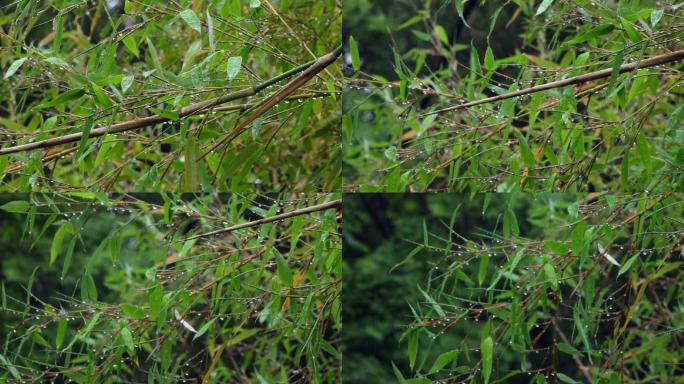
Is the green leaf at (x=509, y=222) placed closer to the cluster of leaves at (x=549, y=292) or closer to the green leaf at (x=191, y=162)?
the cluster of leaves at (x=549, y=292)

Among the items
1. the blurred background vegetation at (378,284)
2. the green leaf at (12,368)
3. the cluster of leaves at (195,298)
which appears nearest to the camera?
the cluster of leaves at (195,298)

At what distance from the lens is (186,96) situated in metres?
1.35

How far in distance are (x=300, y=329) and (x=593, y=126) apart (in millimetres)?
650

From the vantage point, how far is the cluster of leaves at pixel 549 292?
1468 mm

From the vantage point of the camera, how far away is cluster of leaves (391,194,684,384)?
1.47 m

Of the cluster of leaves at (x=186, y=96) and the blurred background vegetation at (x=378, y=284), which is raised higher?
the cluster of leaves at (x=186, y=96)

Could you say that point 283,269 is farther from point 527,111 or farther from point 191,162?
point 527,111

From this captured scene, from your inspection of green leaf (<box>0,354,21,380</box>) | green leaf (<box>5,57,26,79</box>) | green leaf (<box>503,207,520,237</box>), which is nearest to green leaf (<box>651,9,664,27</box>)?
green leaf (<box>503,207,520,237</box>)

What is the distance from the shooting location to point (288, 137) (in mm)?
1822

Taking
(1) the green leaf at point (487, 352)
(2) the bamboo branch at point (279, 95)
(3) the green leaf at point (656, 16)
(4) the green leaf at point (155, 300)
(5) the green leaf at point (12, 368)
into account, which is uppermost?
(3) the green leaf at point (656, 16)

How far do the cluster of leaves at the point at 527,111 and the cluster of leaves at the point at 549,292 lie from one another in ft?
0.28

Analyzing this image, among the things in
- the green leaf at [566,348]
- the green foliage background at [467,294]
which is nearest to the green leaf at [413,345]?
the green foliage background at [467,294]

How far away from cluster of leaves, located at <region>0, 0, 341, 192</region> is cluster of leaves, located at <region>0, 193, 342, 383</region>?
3.0 inches

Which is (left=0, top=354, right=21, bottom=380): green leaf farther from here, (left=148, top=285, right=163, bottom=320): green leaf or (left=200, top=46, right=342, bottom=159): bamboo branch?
(left=200, top=46, right=342, bottom=159): bamboo branch
